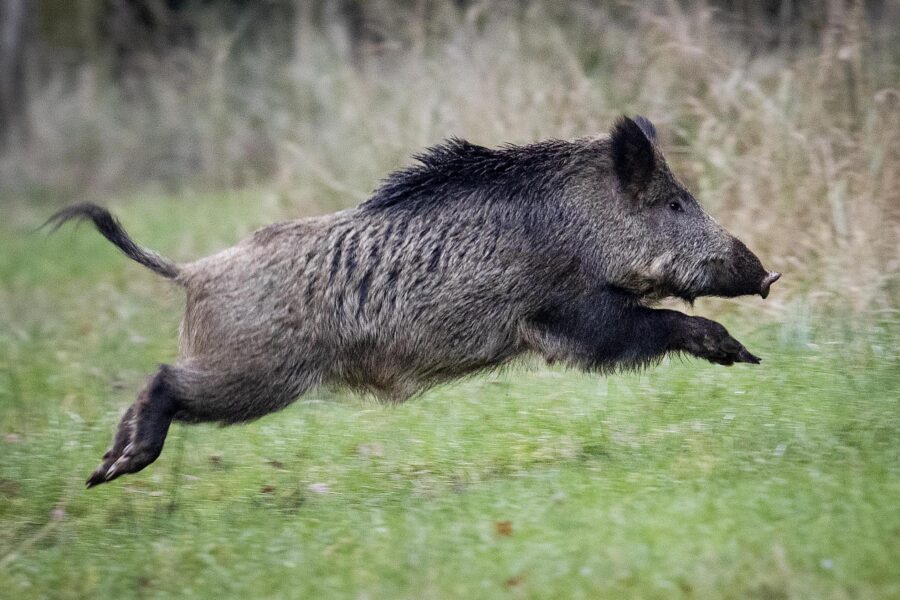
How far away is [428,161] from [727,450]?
5.54 feet

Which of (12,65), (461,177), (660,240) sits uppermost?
(12,65)

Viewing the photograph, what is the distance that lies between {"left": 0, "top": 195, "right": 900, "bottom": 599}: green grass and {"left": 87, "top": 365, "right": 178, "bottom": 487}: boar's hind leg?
10.6 inches

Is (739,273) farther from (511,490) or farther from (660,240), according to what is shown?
(511,490)

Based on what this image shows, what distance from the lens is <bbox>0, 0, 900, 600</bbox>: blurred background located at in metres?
3.84

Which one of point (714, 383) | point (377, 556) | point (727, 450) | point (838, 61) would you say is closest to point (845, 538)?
point (727, 450)

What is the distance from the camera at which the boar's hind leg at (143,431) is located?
14.6 feet

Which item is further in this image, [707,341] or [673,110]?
[673,110]

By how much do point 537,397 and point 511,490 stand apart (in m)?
1.44

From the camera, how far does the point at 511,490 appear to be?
14.5 feet

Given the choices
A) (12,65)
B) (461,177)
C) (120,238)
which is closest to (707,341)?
(461,177)

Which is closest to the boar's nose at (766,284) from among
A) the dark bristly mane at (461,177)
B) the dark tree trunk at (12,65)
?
the dark bristly mane at (461,177)

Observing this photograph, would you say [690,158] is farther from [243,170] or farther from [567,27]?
[243,170]

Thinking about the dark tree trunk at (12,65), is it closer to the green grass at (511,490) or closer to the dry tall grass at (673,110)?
the dry tall grass at (673,110)

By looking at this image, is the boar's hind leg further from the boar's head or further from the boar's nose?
the boar's nose
